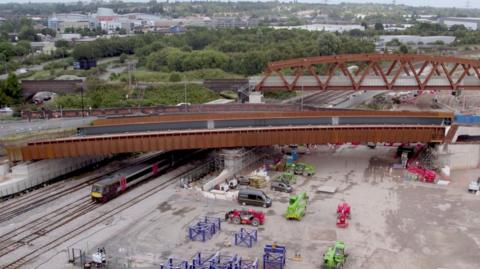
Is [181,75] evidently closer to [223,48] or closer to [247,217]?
[223,48]

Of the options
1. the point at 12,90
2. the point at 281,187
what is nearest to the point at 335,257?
the point at 281,187

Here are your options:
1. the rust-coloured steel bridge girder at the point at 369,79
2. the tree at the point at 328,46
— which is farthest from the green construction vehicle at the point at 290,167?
the tree at the point at 328,46

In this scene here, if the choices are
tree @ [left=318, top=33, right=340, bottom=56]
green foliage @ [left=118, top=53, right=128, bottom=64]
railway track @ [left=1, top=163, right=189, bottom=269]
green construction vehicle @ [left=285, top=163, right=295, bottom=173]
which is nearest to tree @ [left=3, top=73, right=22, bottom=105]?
railway track @ [left=1, top=163, right=189, bottom=269]

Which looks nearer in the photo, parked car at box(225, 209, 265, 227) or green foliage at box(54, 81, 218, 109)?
parked car at box(225, 209, 265, 227)

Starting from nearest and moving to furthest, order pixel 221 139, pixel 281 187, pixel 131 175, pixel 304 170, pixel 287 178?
1. pixel 281 187
2. pixel 131 175
3. pixel 287 178
4. pixel 221 139
5. pixel 304 170

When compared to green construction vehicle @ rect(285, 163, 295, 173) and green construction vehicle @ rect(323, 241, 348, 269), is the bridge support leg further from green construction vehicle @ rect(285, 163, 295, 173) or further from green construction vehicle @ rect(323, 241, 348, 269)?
green construction vehicle @ rect(323, 241, 348, 269)

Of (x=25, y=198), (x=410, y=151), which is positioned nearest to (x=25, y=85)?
(x=25, y=198)
